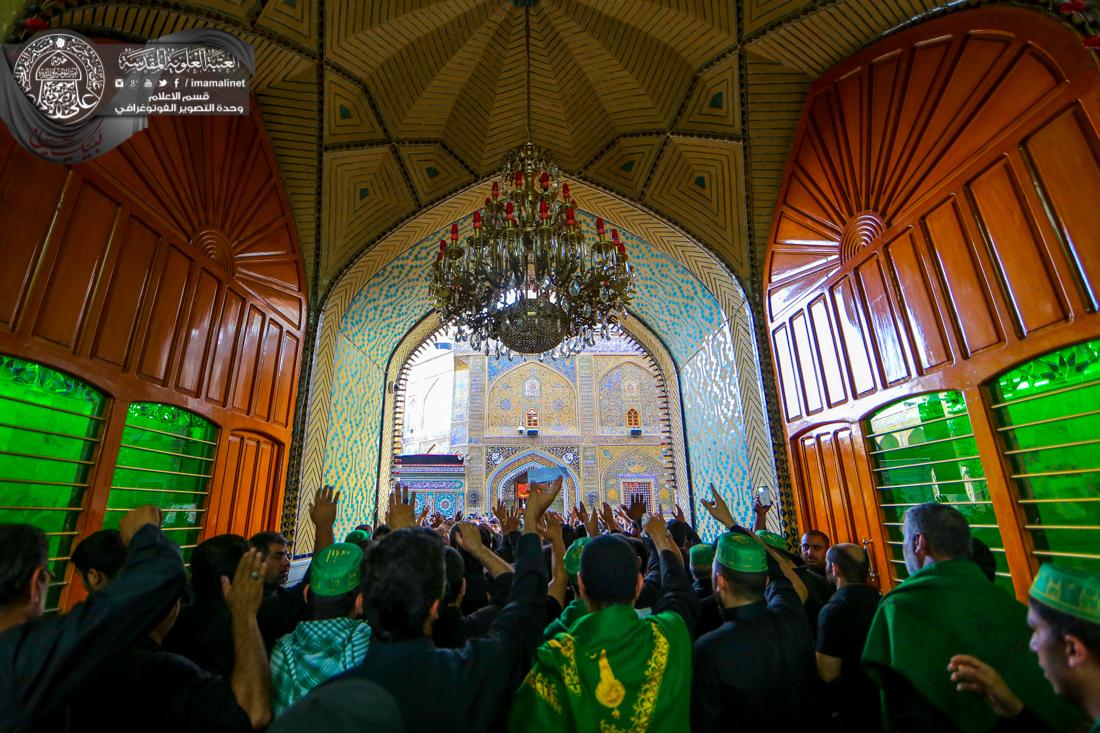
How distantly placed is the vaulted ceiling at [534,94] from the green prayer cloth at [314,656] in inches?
194

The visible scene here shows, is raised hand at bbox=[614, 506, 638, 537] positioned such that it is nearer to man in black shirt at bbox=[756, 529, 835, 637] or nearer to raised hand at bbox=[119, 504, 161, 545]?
man in black shirt at bbox=[756, 529, 835, 637]

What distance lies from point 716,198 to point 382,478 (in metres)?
6.30

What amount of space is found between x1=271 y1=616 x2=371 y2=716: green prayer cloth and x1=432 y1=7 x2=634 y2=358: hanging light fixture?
4019 mm

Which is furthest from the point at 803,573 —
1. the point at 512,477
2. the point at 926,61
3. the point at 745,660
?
the point at 512,477

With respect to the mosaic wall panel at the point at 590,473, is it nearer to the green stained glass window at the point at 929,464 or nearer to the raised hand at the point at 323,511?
the green stained glass window at the point at 929,464

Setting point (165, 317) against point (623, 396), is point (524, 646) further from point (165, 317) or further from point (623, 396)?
point (623, 396)

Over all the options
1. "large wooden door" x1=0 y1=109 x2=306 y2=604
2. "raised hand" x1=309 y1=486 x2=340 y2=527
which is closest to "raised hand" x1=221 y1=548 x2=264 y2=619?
"raised hand" x1=309 y1=486 x2=340 y2=527

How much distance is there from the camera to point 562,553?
214cm

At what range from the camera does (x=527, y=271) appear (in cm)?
526

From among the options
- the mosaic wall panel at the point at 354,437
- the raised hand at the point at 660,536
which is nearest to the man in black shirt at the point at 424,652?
the raised hand at the point at 660,536

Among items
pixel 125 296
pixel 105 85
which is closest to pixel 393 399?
pixel 125 296

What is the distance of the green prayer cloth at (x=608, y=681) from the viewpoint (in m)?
1.30

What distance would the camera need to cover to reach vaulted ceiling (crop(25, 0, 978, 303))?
16.1 ft

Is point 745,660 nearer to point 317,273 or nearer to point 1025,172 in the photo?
point 1025,172
